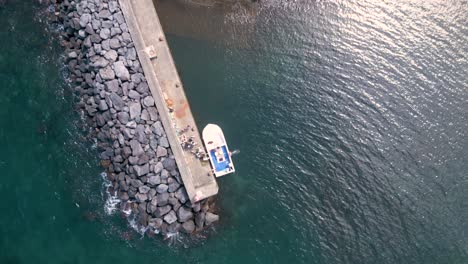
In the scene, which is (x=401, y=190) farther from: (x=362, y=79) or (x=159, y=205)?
(x=159, y=205)

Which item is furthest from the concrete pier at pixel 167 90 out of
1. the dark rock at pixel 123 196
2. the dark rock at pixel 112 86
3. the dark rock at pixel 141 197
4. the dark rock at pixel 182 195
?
the dark rock at pixel 123 196

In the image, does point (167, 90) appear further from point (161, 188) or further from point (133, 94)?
point (161, 188)

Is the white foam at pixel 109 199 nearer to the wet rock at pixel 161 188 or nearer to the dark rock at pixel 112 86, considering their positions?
the wet rock at pixel 161 188

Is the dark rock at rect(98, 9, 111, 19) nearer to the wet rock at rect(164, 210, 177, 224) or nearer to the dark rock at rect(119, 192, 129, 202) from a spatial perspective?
the dark rock at rect(119, 192, 129, 202)

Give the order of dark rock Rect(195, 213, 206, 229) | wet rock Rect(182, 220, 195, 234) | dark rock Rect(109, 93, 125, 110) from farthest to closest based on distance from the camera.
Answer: dark rock Rect(109, 93, 125, 110) → dark rock Rect(195, 213, 206, 229) → wet rock Rect(182, 220, 195, 234)

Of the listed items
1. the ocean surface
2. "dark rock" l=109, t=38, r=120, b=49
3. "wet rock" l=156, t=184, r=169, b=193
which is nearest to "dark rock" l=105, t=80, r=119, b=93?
"dark rock" l=109, t=38, r=120, b=49

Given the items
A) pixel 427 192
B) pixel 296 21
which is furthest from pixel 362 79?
pixel 427 192
